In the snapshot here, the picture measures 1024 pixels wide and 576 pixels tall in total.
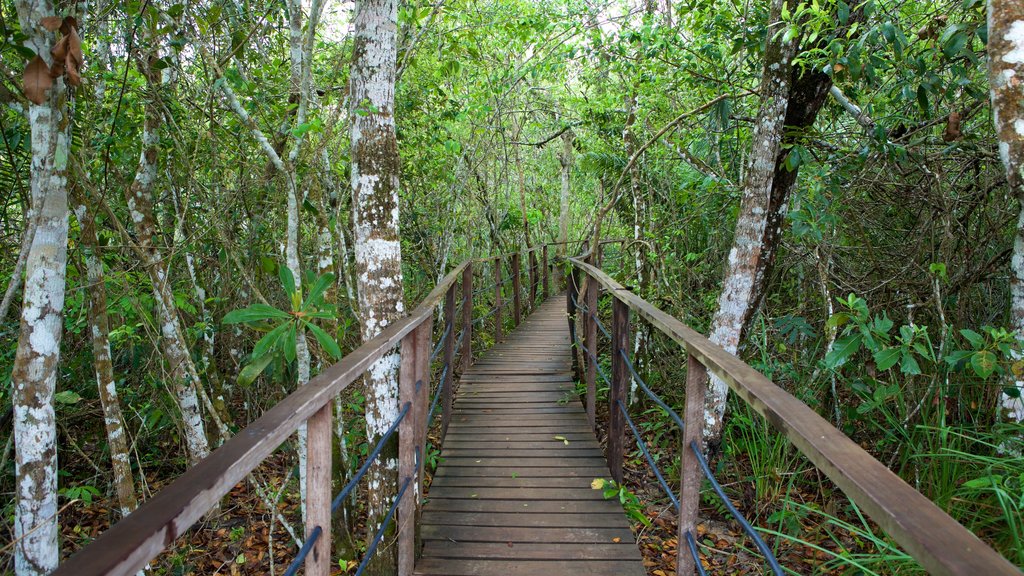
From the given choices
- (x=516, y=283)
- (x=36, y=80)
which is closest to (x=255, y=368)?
(x=36, y=80)

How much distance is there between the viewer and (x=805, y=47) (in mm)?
3473

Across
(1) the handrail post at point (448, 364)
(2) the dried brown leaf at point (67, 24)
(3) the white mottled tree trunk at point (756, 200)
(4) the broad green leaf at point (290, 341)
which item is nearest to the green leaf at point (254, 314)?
(4) the broad green leaf at point (290, 341)

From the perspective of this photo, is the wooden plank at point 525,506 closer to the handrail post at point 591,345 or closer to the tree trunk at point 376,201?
the tree trunk at point 376,201

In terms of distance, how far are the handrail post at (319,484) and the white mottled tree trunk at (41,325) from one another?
6.37 ft

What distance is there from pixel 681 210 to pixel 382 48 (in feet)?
14.5

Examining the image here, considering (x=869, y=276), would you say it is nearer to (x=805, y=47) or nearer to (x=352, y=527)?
(x=805, y=47)

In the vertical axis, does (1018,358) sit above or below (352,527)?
above

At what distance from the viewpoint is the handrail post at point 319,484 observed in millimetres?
1345

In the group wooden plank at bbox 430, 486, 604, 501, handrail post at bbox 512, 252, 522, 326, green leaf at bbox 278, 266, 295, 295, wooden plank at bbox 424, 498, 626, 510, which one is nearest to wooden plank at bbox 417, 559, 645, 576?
wooden plank at bbox 424, 498, 626, 510

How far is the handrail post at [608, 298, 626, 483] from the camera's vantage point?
317 cm

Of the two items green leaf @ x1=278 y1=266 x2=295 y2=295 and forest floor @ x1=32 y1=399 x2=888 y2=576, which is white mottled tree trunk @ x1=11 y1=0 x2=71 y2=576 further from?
green leaf @ x1=278 y1=266 x2=295 y2=295

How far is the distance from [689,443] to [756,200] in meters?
2.16

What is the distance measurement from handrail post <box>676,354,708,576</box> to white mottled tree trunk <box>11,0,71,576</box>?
2.69 m

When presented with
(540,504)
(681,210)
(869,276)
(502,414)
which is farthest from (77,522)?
(869,276)
